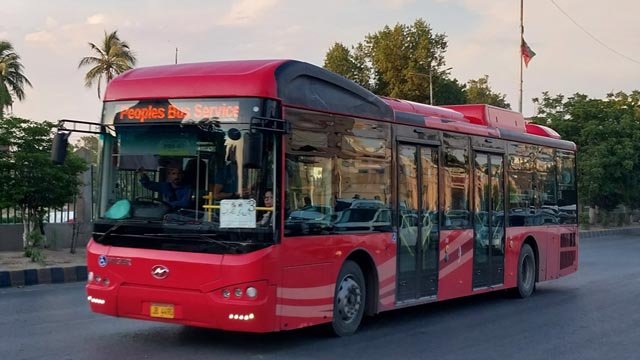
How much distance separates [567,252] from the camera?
15.1 meters

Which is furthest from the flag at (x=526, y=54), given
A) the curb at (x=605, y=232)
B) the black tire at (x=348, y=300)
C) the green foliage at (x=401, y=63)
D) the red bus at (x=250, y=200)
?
the black tire at (x=348, y=300)

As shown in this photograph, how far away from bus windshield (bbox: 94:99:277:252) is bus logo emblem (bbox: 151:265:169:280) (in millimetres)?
213

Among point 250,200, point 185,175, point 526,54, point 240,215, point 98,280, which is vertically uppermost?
point 526,54

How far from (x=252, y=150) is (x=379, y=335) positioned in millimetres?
3118

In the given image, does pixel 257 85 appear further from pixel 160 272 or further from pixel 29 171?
pixel 29 171

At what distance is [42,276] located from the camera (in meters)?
14.1

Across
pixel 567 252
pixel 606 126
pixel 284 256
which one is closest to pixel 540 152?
pixel 567 252

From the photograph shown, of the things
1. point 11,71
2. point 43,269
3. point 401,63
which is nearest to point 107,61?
point 11,71

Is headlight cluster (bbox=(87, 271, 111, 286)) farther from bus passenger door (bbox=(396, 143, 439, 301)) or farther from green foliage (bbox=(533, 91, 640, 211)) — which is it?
green foliage (bbox=(533, 91, 640, 211))

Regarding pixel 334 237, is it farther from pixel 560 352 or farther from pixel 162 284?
pixel 560 352

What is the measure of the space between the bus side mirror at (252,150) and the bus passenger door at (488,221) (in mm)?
5273

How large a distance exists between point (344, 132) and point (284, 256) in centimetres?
181

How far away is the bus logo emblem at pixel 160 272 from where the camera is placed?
25.1 feet

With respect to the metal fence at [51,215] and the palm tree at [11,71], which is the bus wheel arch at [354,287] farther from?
the palm tree at [11,71]
